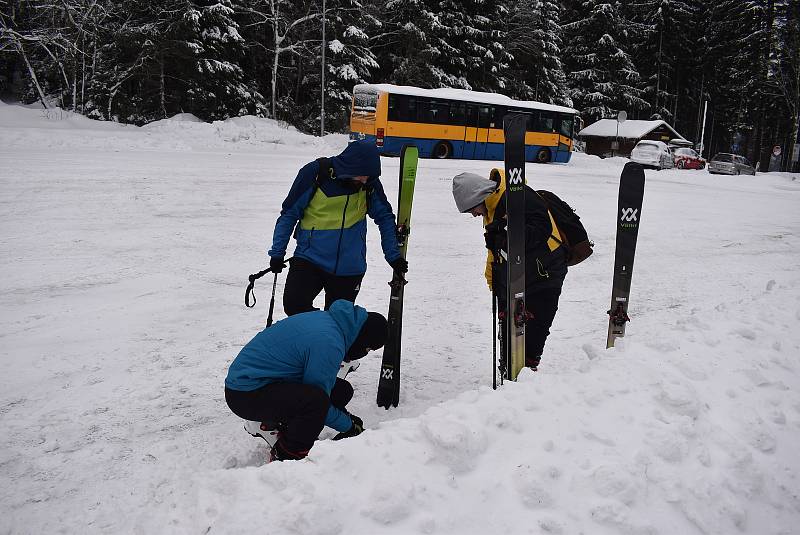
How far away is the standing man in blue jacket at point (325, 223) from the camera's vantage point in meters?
3.92

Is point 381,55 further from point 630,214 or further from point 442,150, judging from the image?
point 630,214

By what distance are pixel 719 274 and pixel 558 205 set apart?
18.5 ft

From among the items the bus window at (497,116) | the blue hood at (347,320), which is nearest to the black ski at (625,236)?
the blue hood at (347,320)

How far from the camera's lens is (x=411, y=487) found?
2.48m

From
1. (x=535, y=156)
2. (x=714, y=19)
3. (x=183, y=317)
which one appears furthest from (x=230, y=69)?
(x=714, y=19)

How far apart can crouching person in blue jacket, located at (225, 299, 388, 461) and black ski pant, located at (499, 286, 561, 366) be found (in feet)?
5.51

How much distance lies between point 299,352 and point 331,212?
1315mm

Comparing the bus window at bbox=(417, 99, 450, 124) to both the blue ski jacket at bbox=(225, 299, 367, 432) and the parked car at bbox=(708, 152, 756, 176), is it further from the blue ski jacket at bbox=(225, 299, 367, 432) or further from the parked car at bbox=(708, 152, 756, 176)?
the blue ski jacket at bbox=(225, 299, 367, 432)

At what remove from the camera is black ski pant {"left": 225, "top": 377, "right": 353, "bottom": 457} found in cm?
297

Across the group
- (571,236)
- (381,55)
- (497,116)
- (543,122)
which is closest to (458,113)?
(497,116)

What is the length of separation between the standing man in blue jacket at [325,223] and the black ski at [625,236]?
2340mm

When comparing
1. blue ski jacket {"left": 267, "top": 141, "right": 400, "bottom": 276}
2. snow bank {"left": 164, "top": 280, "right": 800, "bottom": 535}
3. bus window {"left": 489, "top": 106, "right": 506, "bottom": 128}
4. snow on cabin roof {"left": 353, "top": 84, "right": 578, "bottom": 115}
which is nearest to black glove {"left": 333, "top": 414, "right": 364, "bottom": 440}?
snow bank {"left": 164, "top": 280, "right": 800, "bottom": 535}

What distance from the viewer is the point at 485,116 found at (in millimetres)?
24094

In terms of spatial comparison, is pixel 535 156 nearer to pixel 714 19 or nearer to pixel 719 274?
pixel 719 274
